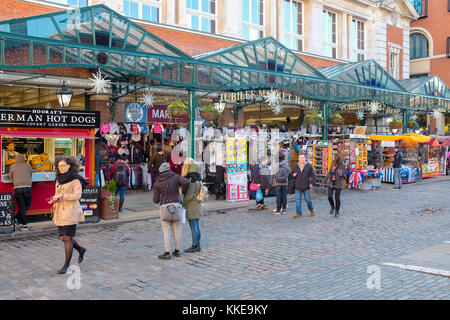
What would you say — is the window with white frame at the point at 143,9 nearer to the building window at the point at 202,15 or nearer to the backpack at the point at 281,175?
the building window at the point at 202,15

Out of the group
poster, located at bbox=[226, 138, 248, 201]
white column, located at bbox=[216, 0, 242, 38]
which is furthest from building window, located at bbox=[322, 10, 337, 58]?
poster, located at bbox=[226, 138, 248, 201]

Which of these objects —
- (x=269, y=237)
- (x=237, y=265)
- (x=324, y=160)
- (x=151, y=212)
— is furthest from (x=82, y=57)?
(x=324, y=160)

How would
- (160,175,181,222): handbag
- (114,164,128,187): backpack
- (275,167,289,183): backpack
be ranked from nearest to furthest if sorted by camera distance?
(160,175,181,222): handbag
(114,164,128,187): backpack
(275,167,289,183): backpack

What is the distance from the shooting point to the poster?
1457 cm

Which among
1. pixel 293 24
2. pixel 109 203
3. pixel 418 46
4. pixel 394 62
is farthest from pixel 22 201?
pixel 418 46

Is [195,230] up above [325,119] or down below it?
below

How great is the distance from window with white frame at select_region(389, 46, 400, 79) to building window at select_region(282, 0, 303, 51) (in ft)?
30.6

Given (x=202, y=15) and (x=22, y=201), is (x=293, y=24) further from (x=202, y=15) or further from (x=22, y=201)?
(x=22, y=201)

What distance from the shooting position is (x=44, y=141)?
11703mm

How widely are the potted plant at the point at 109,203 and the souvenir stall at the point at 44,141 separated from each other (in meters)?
0.72

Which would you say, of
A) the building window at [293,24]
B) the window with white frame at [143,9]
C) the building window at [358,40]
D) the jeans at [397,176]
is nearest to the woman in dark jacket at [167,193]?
the window with white frame at [143,9]

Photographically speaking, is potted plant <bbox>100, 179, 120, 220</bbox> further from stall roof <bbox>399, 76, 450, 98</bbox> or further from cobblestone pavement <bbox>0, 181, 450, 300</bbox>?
stall roof <bbox>399, 76, 450, 98</bbox>

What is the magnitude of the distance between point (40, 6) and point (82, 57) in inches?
201

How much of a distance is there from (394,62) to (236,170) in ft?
73.3
